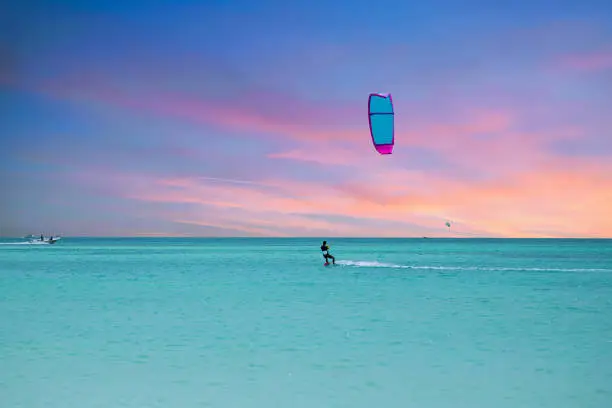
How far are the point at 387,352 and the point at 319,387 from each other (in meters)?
3.49

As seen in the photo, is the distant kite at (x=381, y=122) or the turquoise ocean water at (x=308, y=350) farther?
the distant kite at (x=381, y=122)

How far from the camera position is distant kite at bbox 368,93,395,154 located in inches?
1089

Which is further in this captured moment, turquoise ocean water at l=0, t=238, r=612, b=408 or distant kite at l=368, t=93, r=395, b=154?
distant kite at l=368, t=93, r=395, b=154

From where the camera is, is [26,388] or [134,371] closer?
[26,388]

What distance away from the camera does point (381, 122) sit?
2794 cm

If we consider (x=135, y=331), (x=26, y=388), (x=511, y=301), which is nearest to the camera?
(x=26, y=388)

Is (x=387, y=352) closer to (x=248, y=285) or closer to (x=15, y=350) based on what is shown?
(x=15, y=350)

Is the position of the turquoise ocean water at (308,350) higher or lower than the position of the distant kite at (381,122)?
lower

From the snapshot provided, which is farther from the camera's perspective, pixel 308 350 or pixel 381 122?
pixel 381 122

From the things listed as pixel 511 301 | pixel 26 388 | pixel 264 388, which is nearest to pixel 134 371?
pixel 26 388

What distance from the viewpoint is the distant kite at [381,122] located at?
27.7 meters

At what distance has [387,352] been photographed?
1447cm

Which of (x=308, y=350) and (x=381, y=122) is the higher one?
(x=381, y=122)

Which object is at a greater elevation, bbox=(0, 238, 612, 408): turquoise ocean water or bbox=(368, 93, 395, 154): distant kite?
bbox=(368, 93, 395, 154): distant kite
